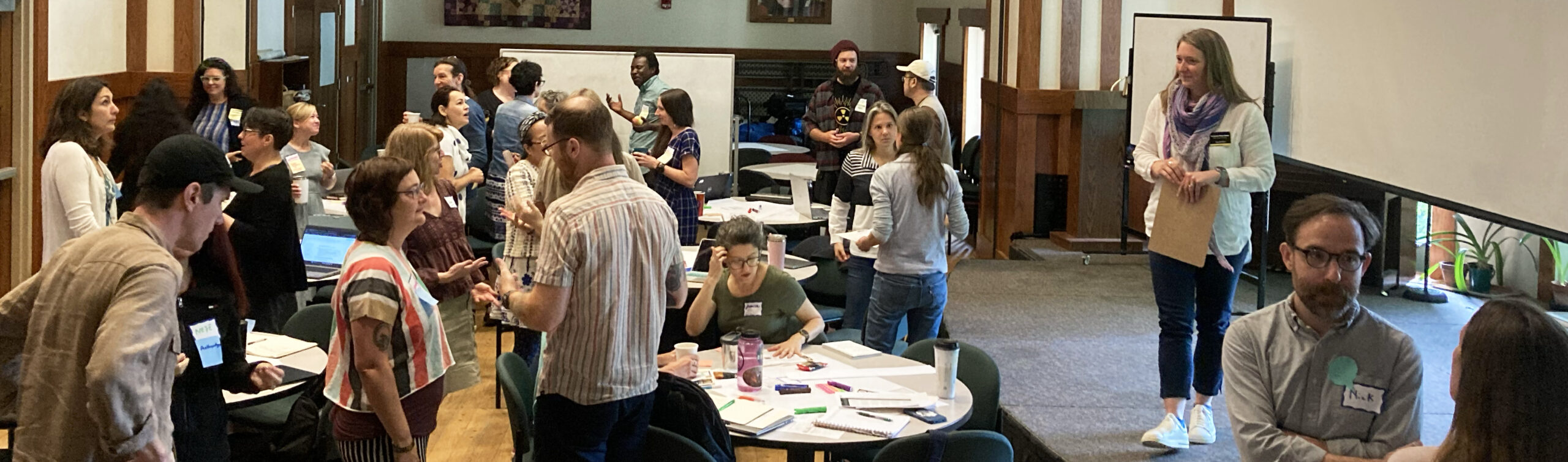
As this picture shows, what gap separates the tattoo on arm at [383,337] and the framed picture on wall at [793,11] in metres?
12.8

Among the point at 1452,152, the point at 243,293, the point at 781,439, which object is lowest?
the point at 781,439

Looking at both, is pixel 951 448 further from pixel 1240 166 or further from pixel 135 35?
pixel 135 35

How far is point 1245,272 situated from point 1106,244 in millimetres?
1208

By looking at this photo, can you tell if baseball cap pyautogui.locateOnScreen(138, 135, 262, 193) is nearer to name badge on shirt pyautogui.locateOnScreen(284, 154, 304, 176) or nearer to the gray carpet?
the gray carpet

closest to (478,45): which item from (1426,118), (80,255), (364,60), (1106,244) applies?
(364,60)

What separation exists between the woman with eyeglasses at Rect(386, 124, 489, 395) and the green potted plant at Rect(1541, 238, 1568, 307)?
12.5 feet

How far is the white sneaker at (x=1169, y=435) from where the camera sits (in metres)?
4.44

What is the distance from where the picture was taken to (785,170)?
9.94 m

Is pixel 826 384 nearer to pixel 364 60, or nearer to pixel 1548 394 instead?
pixel 1548 394

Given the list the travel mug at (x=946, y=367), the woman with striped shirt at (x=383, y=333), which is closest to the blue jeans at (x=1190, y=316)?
the travel mug at (x=946, y=367)

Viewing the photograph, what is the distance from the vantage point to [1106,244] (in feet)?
28.8

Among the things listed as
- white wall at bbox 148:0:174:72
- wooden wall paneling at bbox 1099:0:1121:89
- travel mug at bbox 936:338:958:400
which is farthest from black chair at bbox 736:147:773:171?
travel mug at bbox 936:338:958:400

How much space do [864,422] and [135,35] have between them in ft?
21.9

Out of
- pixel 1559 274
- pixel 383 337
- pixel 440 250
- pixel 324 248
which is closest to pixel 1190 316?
pixel 1559 274
